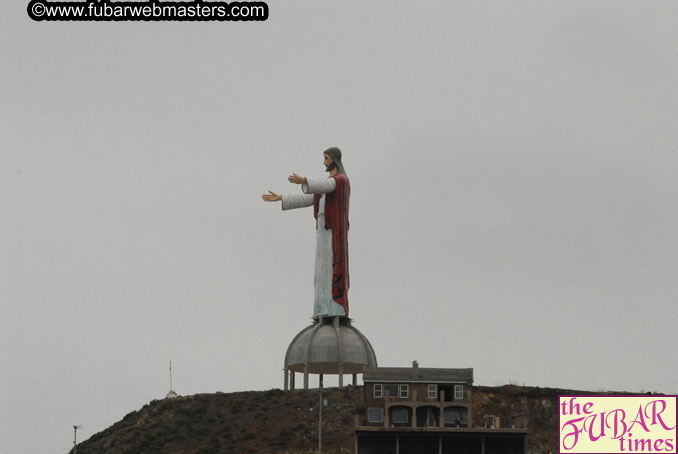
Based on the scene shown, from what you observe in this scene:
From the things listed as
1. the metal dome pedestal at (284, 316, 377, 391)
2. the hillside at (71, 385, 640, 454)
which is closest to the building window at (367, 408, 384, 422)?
the hillside at (71, 385, 640, 454)

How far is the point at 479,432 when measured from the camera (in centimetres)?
9450

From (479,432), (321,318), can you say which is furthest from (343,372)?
(479,432)

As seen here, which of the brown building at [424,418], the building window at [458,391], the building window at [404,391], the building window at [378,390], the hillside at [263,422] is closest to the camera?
the brown building at [424,418]

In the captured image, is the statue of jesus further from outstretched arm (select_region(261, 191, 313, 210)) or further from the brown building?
the brown building

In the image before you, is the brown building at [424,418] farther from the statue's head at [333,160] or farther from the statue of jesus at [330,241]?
the statue's head at [333,160]

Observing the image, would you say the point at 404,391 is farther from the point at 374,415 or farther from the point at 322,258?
the point at 322,258

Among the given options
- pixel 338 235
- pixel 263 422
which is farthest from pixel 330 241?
pixel 263 422

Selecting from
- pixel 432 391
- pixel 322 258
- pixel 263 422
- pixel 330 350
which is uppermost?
pixel 322 258

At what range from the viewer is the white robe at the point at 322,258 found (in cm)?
11262

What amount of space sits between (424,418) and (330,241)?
20.4 metres

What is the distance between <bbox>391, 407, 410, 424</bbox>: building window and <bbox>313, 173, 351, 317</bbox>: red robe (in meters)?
17.4

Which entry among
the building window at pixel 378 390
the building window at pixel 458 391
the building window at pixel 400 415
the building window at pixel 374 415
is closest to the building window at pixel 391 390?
the building window at pixel 378 390

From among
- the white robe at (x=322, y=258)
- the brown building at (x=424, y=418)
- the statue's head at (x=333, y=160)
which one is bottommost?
the brown building at (x=424, y=418)

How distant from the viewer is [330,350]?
111000mm
